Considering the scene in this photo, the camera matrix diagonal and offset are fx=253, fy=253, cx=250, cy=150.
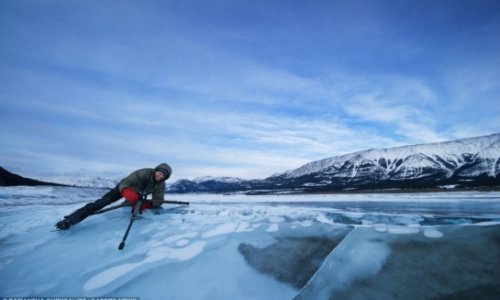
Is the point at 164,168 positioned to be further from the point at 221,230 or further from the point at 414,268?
the point at 414,268

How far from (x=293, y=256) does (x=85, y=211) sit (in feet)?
14.0

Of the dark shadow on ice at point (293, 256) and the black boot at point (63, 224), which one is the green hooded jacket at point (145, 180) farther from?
the dark shadow on ice at point (293, 256)

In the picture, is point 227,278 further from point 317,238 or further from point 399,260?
point 399,260

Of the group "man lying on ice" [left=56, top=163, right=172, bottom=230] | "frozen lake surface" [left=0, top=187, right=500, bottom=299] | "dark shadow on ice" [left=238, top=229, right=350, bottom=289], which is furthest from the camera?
"man lying on ice" [left=56, top=163, right=172, bottom=230]

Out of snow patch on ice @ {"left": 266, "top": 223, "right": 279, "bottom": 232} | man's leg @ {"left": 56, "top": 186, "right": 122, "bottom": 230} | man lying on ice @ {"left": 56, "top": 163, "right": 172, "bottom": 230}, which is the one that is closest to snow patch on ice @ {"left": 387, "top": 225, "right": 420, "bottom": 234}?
snow patch on ice @ {"left": 266, "top": 223, "right": 279, "bottom": 232}

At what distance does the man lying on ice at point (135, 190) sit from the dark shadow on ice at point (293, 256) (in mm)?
2897

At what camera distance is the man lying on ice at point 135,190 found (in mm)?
4918

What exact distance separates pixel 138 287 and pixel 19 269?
182cm

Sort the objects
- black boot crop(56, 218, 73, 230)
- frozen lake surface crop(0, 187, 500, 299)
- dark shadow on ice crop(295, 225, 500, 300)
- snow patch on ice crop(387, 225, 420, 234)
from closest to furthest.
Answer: dark shadow on ice crop(295, 225, 500, 300) → frozen lake surface crop(0, 187, 500, 299) → snow patch on ice crop(387, 225, 420, 234) → black boot crop(56, 218, 73, 230)

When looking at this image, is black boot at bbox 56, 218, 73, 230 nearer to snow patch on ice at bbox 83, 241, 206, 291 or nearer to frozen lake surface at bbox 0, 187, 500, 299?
frozen lake surface at bbox 0, 187, 500, 299

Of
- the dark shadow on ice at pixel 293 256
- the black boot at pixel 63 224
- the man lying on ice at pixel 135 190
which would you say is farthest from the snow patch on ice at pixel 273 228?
the black boot at pixel 63 224

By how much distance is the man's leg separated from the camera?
453 centimetres

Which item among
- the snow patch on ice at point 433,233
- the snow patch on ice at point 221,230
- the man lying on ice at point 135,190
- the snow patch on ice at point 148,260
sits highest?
the man lying on ice at point 135,190

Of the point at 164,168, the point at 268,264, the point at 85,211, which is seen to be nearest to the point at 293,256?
the point at 268,264
